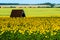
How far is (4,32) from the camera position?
10.1 m

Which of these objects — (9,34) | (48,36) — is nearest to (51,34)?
(48,36)

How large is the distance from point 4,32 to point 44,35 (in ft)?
4.85

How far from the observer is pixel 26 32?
10078 millimetres

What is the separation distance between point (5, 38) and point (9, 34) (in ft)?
0.87

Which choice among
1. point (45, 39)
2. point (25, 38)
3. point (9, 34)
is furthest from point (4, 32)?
point (45, 39)

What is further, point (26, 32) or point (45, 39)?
point (26, 32)

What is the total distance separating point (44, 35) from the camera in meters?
9.74

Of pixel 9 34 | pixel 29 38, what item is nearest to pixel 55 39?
pixel 29 38

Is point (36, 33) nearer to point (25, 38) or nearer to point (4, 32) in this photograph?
point (25, 38)

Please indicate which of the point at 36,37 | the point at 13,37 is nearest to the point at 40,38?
the point at 36,37

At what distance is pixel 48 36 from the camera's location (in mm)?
9680

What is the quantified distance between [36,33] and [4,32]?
1.18 meters

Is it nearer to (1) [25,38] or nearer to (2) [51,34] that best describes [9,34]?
(1) [25,38]

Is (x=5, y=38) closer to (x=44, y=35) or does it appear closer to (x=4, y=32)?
(x=4, y=32)
